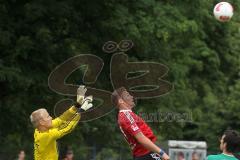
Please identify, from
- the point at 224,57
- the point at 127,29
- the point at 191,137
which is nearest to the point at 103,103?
the point at 127,29

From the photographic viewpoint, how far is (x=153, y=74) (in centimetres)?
2173

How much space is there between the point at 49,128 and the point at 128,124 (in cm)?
139

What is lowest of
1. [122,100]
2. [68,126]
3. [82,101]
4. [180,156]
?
[180,156]

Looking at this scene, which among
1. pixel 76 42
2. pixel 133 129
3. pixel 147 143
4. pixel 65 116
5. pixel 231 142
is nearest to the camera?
pixel 231 142

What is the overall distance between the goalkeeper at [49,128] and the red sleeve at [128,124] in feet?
3.13

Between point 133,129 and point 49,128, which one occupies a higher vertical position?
point 133,129

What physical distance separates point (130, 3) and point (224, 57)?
9.48 metres

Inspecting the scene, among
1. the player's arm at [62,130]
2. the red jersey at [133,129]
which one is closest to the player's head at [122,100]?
the red jersey at [133,129]

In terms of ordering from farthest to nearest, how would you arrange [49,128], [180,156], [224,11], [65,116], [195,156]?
[180,156] < [195,156] < [224,11] < [65,116] < [49,128]

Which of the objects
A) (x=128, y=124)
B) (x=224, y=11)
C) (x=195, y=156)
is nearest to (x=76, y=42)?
(x=224, y=11)

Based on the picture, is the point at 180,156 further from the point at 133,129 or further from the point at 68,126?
the point at 133,129

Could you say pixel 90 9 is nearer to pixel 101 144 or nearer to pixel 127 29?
pixel 127 29

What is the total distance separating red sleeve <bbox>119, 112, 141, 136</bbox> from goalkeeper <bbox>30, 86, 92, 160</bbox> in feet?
3.13

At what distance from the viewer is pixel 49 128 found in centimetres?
1023
